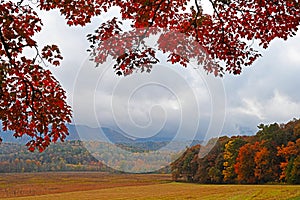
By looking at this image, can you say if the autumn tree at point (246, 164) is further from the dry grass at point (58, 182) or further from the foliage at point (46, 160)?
the foliage at point (46, 160)

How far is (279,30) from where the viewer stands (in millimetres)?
7977

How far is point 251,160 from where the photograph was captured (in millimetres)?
47375

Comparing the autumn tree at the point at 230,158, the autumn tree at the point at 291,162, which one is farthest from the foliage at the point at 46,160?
the autumn tree at the point at 291,162

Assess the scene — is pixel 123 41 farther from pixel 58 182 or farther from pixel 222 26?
pixel 58 182

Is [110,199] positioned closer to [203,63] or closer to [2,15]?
[203,63]

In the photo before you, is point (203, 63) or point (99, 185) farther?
point (99, 185)

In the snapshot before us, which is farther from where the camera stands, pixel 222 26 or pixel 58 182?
pixel 58 182

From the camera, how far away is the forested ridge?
43.2 metres

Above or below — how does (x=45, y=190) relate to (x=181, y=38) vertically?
below

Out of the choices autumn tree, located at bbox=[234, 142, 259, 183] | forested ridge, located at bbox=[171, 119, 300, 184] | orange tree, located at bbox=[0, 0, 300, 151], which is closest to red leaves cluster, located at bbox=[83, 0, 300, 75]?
orange tree, located at bbox=[0, 0, 300, 151]

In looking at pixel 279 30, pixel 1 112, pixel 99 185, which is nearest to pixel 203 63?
pixel 279 30

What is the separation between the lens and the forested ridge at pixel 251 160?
142 ft

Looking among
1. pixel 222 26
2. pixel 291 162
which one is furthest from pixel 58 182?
pixel 222 26

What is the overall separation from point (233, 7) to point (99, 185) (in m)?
51.9
